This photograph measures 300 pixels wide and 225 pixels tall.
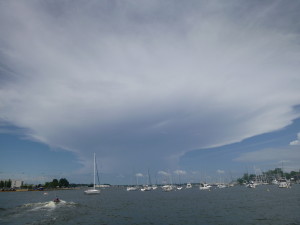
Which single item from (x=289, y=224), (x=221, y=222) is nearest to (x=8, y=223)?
(x=221, y=222)

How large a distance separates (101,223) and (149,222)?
1066 cm

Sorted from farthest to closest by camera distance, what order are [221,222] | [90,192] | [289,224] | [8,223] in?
1. [90,192]
2. [8,223]
3. [221,222]
4. [289,224]

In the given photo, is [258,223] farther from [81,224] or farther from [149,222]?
[81,224]

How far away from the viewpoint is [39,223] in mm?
53250

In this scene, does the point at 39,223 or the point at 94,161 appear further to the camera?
the point at 94,161

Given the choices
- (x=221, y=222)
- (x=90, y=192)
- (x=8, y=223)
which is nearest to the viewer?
(x=221, y=222)

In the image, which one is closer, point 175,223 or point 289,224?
point 289,224

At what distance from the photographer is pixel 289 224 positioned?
46562 mm

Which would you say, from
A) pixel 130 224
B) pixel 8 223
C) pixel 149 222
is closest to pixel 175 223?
pixel 149 222

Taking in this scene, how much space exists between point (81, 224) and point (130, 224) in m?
10.8

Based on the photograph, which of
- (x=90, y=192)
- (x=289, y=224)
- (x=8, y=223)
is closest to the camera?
(x=289, y=224)

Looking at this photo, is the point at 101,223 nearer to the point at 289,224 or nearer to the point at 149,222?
the point at 149,222

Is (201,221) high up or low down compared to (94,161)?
down

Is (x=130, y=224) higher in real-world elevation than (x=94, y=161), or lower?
lower
